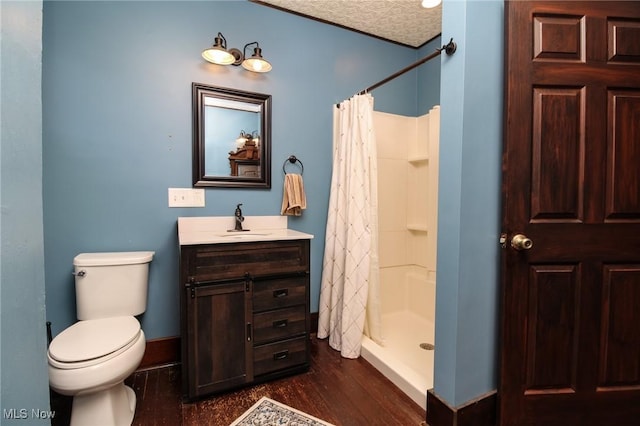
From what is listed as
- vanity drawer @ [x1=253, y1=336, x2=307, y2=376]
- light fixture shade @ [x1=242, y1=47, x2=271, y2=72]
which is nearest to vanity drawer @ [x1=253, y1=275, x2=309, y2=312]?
vanity drawer @ [x1=253, y1=336, x2=307, y2=376]

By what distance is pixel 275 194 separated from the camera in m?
2.30

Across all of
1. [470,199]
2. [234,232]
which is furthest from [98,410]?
[470,199]

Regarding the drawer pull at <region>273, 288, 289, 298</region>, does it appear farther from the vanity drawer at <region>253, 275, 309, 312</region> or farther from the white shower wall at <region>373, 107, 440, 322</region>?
the white shower wall at <region>373, 107, 440, 322</region>

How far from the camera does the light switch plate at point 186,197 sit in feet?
6.52

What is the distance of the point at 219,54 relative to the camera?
1.90m

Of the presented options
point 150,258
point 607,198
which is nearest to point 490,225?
point 607,198

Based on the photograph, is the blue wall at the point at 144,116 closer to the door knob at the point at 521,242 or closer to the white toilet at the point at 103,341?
the white toilet at the point at 103,341

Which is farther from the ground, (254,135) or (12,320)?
(254,135)

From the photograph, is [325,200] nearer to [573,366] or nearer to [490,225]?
[490,225]

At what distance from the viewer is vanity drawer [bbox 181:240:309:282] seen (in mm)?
1590

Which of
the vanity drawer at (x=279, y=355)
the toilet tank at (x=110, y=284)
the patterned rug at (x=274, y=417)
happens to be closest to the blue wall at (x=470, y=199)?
the patterned rug at (x=274, y=417)

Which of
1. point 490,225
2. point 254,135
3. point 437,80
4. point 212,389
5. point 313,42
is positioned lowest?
point 212,389

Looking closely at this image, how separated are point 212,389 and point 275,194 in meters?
1.34

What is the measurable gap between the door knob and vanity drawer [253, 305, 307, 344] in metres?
1.23
